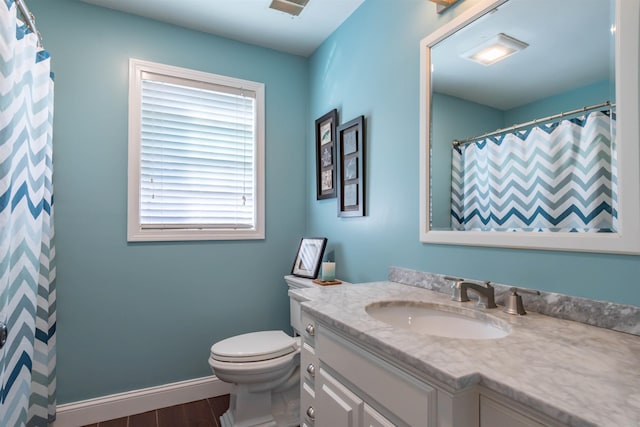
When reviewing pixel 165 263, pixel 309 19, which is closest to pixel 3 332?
pixel 165 263

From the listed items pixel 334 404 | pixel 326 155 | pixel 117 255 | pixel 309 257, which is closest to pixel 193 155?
pixel 117 255

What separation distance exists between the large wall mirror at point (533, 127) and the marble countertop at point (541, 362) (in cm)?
27

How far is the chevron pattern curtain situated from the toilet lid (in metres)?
0.78

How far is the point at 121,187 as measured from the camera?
2.07m

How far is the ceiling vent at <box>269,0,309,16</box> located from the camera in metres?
1.94

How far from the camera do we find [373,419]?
93 cm

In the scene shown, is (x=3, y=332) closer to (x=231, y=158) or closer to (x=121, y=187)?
(x=121, y=187)

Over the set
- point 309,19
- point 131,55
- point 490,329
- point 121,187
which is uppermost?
point 309,19

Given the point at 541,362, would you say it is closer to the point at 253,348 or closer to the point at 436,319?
the point at 436,319

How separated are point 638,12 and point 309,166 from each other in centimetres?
194

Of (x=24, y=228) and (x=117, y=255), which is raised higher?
(x=24, y=228)

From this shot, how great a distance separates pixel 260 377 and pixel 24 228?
123 centimetres

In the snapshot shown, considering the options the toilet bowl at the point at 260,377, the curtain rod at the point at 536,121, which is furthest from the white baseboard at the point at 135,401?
the curtain rod at the point at 536,121

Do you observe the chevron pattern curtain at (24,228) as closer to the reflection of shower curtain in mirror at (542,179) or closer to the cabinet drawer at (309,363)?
the cabinet drawer at (309,363)
